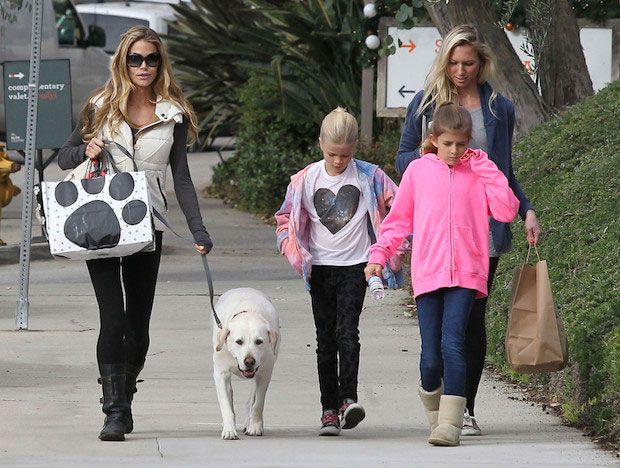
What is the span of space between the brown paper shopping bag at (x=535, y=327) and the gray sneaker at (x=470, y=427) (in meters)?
0.42

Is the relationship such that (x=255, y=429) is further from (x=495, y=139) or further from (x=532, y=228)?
(x=495, y=139)

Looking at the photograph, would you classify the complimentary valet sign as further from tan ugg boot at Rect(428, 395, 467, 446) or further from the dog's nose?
tan ugg boot at Rect(428, 395, 467, 446)

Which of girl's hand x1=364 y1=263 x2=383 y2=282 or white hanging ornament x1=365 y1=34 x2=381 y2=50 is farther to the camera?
white hanging ornament x1=365 y1=34 x2=381 y2=50

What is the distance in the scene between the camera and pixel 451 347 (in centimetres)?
543

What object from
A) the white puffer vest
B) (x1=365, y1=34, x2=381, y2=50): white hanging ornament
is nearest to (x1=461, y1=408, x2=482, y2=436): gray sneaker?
the white puffer vest

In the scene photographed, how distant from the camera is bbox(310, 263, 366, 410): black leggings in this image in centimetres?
586

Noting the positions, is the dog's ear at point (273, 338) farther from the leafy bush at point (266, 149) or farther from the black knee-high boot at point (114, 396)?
the leafy bush at point (266, 149)

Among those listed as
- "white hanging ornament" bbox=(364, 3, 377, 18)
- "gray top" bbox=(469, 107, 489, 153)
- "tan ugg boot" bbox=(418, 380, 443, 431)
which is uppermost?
"white hanging ornament" bbox=(364, 3, 377, 18)

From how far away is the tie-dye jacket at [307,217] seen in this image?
581cm

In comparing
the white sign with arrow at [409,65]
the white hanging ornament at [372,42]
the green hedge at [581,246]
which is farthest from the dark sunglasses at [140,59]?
the white hanging ornament at [372,42]

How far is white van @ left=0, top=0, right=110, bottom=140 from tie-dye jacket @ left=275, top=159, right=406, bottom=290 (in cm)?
1441

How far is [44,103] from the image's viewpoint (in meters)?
12.6

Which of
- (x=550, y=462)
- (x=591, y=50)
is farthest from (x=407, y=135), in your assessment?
(x=591, y=50)

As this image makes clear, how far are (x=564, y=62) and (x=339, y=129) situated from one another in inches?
251
